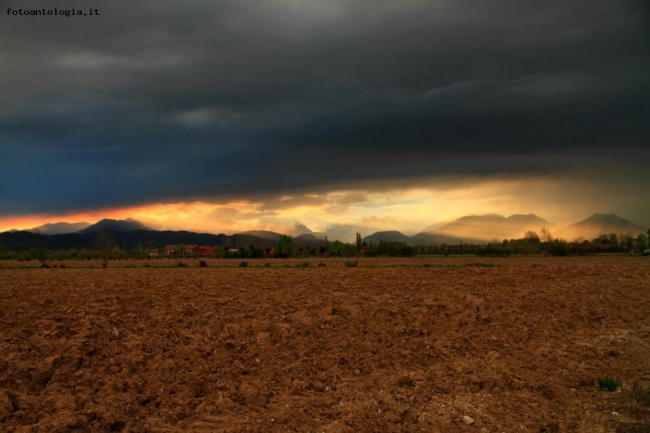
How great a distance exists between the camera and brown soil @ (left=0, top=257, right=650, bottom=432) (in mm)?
8914

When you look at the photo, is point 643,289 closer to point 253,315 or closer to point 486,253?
point 253,315

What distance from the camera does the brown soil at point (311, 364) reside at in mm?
8914

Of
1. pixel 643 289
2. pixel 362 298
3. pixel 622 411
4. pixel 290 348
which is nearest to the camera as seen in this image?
pixel 622 411

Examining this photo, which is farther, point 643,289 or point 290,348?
point 643,289

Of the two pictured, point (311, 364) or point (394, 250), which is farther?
point (394, 250)

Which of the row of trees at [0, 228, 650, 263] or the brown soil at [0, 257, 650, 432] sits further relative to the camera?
the row of trees at [0, 228, 650, 263]

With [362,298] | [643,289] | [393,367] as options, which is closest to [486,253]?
[643,289]

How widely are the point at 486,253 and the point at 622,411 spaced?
8714 centimetres

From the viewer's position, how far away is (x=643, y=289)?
2339 centimetres

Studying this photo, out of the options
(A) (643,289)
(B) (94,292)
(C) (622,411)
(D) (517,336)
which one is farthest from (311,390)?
(A) (643,289)

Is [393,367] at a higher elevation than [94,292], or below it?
below

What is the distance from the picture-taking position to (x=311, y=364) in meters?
11.6

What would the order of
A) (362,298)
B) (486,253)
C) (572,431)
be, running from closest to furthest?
(572,431), (362,298), (486,253)

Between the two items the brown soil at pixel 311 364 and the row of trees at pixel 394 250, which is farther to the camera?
the row of trees at pixel 394 250
